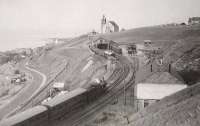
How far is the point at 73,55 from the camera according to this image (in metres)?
74.4

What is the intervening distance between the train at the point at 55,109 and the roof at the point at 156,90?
581 centimetres

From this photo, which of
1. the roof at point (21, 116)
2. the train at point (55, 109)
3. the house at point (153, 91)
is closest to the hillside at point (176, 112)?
the house at point (153, 91)

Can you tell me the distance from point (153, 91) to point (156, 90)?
0.97 ft

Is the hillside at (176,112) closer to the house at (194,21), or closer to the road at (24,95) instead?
the road at (24,95)

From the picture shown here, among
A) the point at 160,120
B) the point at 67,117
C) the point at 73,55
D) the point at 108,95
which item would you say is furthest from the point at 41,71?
the point at 160,120

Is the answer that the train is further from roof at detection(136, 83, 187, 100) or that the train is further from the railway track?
roof at detection(136, 83, 187, 100)

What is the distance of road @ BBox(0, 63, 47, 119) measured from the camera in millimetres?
45575

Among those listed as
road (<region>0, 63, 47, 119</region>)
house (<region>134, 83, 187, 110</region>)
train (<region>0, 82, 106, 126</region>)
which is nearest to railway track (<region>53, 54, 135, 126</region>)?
train (<region>0, 82, 106, 126</region>)

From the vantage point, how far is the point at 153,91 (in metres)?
20.0

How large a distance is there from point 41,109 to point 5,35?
202 meters

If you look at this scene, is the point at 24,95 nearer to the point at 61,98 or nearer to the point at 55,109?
the point at 61,98

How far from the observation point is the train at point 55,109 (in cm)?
1504

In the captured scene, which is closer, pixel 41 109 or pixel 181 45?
pixel 41 109

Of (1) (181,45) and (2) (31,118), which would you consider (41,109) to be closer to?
(2) (31,118)
